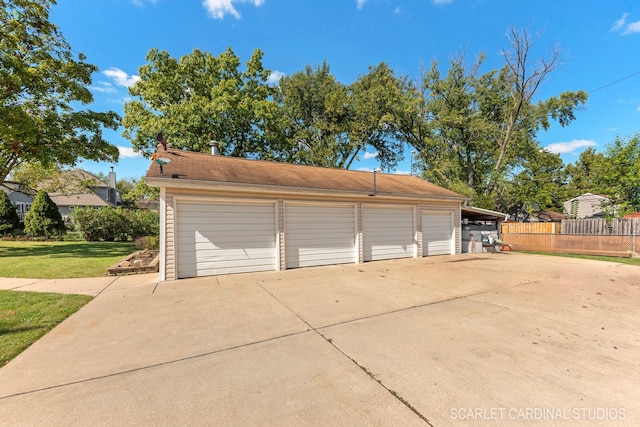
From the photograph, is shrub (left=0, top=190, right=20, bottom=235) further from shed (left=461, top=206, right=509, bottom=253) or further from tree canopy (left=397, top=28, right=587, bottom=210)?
tree canopy (left=397, top=28, right=587, bottom=210)

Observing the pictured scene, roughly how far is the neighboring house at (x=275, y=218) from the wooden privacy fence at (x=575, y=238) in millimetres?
6401

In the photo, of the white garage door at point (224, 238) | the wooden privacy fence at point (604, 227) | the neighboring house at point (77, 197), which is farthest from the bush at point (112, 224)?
the wooden privacy fence at point (604, 227)

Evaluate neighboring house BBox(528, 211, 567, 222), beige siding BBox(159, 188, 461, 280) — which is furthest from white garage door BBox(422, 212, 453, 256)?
neighboring house BBox(528, 211, 567, 222)

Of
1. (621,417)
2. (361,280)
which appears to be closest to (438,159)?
(361,280)

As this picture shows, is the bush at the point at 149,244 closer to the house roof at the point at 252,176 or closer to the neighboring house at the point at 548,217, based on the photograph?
the house roof at the point at 252,176

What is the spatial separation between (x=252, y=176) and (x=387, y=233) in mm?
5269

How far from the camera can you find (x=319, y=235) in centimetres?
866

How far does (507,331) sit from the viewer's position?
3.59 m

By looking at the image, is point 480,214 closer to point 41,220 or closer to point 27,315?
point 27,315

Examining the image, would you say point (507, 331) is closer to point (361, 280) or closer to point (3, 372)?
point (361, 280)

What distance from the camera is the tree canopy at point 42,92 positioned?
10695mm

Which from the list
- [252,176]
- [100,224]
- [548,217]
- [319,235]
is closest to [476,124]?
[548,217]

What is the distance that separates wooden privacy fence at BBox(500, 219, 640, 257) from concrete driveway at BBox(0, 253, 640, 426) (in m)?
9.22

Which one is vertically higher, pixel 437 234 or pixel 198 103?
pixel 198 103
